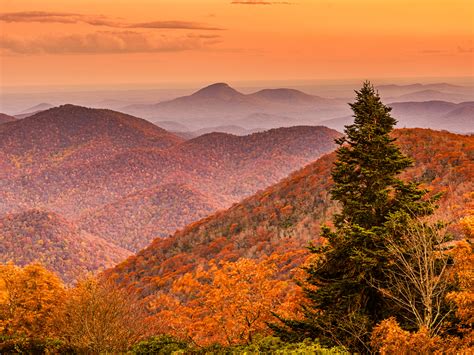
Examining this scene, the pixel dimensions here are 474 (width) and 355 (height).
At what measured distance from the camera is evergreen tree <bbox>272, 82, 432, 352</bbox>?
15.8m

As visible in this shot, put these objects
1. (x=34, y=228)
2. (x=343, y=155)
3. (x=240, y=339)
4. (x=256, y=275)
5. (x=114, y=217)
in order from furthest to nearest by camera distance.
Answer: (x=114, y=217) < (x=34, y=228) < (x=256, y=275) < (x=240, y=339) < (x=343, y=155)

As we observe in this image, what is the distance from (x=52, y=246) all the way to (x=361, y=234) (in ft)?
354

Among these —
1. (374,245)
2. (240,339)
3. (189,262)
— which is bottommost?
(189,262)

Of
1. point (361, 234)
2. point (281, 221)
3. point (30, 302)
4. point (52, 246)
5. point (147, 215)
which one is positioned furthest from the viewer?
point (147, 215)

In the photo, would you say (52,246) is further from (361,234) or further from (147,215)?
(361,234)

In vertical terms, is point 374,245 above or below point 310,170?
above

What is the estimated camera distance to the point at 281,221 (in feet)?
171

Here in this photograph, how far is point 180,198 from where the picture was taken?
18000cm

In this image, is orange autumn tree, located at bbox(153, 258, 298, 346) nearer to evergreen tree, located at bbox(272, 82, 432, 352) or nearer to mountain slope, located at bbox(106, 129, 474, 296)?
evergreen tree, located at bbox(272, 82, 432, 352)

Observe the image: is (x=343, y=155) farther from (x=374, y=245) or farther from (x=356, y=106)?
(x=374, y=245)

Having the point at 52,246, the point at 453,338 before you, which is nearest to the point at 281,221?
the point at 453,338

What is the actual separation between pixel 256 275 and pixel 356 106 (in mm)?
11829

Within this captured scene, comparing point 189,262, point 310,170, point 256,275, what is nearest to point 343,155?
point 256,275

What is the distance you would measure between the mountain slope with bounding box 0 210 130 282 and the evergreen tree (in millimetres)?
89899
